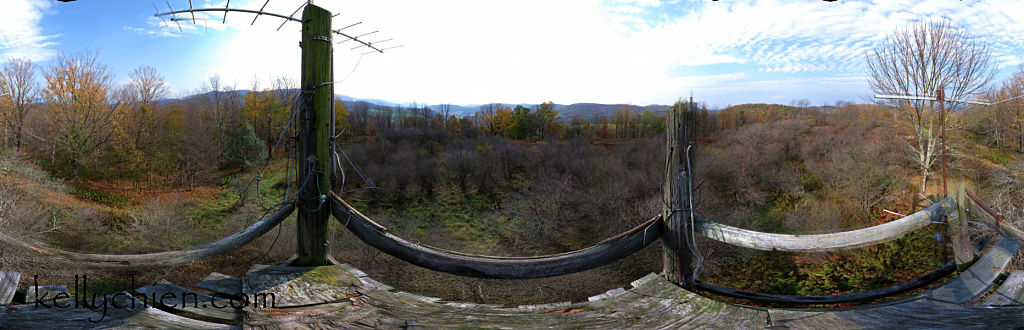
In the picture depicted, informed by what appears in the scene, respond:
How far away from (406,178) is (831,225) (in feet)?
58.1

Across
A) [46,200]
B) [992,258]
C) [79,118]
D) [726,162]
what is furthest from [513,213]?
[79,118]

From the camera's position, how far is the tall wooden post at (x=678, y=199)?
7.91 feet

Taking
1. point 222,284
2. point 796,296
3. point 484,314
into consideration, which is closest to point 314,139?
point 222,284

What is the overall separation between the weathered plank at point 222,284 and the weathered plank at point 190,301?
5 cm

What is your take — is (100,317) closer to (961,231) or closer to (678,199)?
(678,199)

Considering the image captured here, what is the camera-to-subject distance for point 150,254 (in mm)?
2213

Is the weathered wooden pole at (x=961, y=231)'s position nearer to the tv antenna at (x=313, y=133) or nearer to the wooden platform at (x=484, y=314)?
the wooden platform at (x=484, y=314)

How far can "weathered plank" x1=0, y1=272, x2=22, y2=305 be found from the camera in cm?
223

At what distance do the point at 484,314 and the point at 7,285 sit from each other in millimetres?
2556

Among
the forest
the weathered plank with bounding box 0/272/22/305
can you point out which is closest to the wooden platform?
the weathered plank with bounding box 0/272/22/305

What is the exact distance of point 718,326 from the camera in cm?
158

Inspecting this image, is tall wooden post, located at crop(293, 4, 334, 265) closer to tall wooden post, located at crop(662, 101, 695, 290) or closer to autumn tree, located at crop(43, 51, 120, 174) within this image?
tall wooden post, located at crop(662, 101, 695, 290)

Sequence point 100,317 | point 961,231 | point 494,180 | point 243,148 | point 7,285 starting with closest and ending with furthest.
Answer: point 100,317 < point 7,285 < point 961,231 < point 494,180 < point 243,148

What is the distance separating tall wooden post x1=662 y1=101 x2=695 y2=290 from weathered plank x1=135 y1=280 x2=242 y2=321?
6.76 ft
